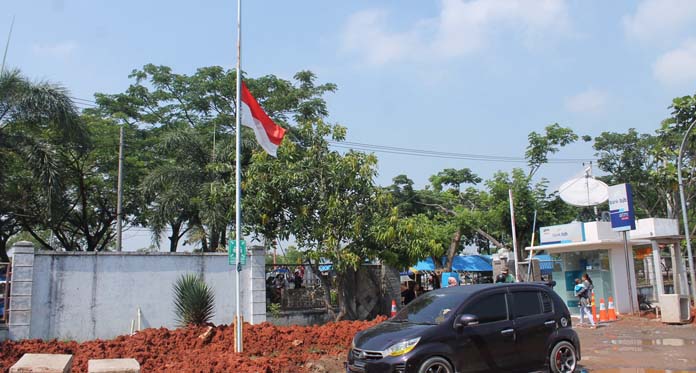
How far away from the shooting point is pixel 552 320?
9922 millimetres

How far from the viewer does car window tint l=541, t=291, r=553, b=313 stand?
10008 mm

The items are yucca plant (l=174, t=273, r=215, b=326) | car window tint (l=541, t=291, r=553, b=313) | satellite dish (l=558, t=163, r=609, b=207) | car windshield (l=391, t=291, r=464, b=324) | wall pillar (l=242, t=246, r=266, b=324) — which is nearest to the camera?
car windshield (l=391, t=291, r=464, b=324)

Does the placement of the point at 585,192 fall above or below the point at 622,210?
above

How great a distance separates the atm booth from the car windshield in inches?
516

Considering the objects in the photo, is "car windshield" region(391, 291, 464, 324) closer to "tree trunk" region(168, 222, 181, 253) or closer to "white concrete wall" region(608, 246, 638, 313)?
"white concrete wall" region(608, 246, 638, 313)

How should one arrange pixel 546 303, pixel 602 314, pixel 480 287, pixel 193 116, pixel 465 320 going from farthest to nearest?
pixel 193 116 < pixel 602 314 < pixel 546 303 < pixel 480 287 < pixel 465 320

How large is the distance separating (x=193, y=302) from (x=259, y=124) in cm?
498

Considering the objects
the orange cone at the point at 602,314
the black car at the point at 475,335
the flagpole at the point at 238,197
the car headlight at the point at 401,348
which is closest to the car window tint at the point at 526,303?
the black car at the point at 475,335

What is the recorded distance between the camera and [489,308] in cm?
944

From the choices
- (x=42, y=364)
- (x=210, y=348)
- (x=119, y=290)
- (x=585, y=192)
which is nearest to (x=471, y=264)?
(x=585, y=192)

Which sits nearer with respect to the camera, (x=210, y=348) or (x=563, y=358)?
(x=563, y=358)

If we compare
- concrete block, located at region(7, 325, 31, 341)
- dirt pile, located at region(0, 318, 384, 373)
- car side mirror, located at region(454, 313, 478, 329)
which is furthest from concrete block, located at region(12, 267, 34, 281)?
car side mirror, located at region(454, 313, 478, 329)

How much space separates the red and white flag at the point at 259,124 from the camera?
13180 mm

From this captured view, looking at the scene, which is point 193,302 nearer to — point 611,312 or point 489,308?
point 489,308
